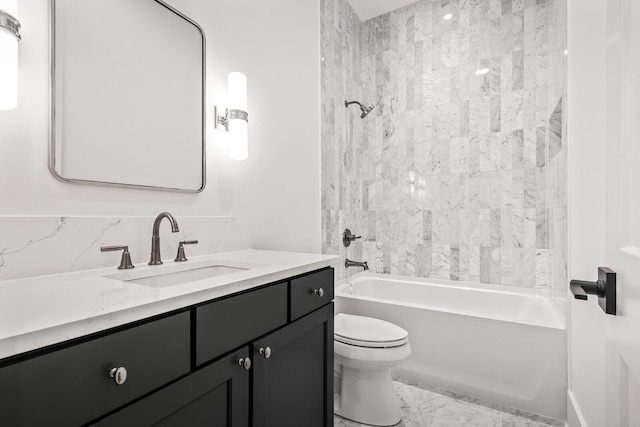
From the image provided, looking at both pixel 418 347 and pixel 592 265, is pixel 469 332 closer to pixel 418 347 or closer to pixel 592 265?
pixel 418 347

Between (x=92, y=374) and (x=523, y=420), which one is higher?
(x=92, y=374)

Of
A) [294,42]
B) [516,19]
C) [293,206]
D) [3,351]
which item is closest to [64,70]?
[3,351]

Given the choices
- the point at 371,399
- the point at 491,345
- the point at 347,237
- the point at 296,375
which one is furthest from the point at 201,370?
the point at 347,237

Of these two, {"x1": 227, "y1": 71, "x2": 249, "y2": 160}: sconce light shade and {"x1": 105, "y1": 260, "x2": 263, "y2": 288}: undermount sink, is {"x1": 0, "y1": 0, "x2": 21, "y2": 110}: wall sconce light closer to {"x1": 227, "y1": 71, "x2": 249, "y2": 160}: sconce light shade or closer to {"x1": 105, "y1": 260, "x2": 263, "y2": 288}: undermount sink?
{"x1": 105, "y1": 260, "x2": 263, "y2": 288}: undermount sink

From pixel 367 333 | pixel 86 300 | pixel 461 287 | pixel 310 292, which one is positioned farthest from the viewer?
pixel 461 287

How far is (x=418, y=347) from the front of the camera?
81.9 inches

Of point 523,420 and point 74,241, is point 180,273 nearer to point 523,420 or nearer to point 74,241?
point 74,241

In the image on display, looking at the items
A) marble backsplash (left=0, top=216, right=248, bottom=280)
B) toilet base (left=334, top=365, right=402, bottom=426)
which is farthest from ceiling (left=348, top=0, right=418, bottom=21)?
toilet base (left=334, top=365, right=402, bottom=426)

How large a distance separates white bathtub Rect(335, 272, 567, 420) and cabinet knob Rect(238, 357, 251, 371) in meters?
1.43

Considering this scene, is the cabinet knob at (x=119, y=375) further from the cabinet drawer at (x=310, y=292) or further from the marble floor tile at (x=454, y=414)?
the marble floor tile at (x=454, y=414)

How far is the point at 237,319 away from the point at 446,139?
238 centimetres

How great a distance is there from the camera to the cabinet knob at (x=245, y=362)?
90cm

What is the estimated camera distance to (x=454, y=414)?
70.0 inches

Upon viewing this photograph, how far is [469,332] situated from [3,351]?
6.69 feet
